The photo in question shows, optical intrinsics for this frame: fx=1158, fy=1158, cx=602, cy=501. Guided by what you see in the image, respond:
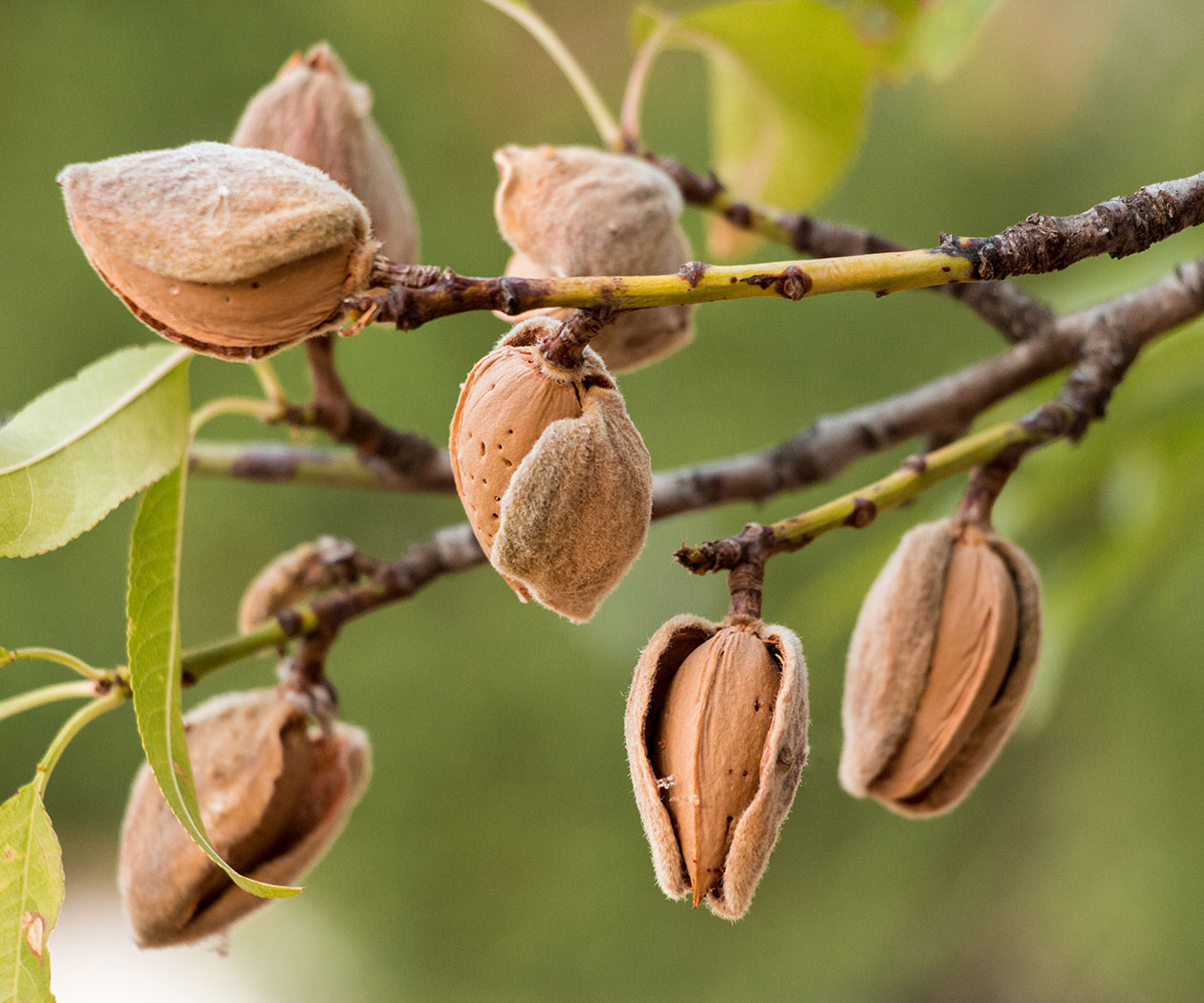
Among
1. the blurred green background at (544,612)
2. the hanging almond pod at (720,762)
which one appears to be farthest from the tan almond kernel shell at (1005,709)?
the blurred green background at (544,612)

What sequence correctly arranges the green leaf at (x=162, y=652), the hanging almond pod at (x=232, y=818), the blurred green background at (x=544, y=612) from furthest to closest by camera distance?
1. the blurred green background at (x=544, y=612)
2. the hanging almond pod at (x=232, y=818)
3. the green leaf at (x=162, y=652)

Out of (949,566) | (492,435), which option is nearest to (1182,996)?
(949,566)

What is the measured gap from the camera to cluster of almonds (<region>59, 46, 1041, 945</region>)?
381 mm

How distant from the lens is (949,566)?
0.52 meters

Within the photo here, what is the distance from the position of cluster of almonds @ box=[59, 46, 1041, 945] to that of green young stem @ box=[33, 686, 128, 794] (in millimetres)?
56

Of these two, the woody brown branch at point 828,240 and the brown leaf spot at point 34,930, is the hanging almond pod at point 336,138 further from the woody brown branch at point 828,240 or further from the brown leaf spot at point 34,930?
the brown leaf spot at point 34,930

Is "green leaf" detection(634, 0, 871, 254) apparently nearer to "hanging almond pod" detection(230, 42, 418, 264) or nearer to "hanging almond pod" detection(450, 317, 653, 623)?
"hanging almond pod" detection(230, 42, 418, 264)

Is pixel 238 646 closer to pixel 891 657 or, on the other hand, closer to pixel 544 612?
pixel 891 657

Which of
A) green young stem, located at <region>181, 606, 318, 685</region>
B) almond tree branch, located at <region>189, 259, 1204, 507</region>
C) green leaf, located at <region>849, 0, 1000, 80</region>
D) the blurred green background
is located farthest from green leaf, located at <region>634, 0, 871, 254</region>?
the blurred green background

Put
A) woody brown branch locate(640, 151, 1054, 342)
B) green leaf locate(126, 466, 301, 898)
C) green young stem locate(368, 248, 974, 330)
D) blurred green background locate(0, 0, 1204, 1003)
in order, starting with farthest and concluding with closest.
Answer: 1. blurred green background locate(0, 0, 1204, 1003)
2. woody brown branch locate(640, 151, 1054, 342)
3. green leaf locate(126, 466, 301, 898)
4. green young stem locate(368, 248, 974, 330)

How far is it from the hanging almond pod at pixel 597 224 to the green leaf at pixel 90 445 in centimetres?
18

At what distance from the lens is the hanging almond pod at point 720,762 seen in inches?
15.6

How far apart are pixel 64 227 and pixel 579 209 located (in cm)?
154

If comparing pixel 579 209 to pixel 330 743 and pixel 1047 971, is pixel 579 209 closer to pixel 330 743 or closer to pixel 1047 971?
pixel 330 743
